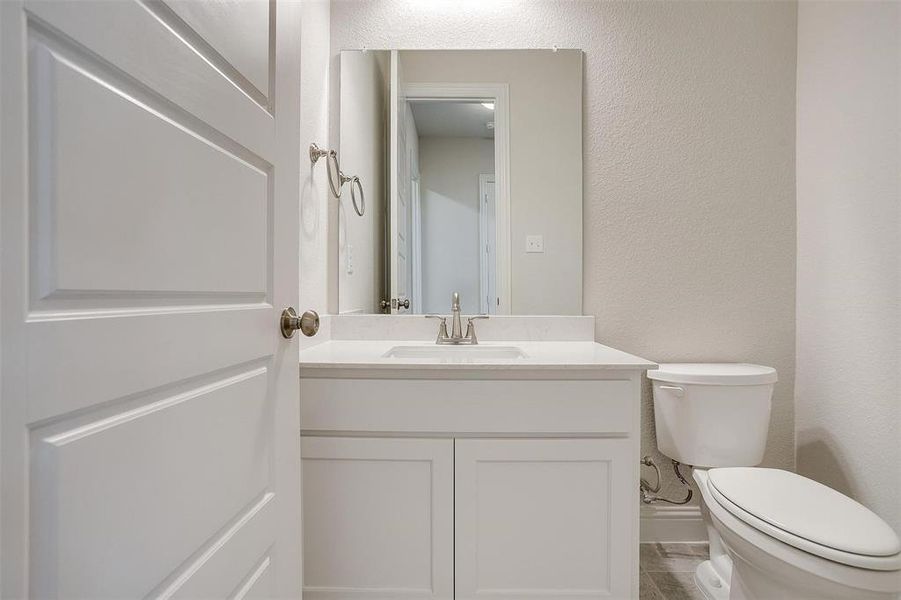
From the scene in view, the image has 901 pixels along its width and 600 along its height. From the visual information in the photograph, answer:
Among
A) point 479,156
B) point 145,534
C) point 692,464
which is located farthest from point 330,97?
point 692,464

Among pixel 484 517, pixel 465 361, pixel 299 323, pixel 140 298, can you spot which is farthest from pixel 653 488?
pixel 140 298

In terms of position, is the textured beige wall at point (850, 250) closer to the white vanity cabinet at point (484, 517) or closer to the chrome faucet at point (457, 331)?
the white vanity cabinet at point (484, 517)

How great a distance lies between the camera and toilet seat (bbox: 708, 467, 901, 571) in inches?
39.1

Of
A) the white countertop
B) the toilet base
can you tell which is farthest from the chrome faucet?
the toilet base

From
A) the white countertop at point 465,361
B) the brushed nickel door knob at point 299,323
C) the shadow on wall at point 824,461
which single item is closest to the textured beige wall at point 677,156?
the shadow on wall at point 824,461

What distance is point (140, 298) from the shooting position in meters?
0.53

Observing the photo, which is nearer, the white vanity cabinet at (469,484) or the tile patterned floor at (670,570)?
the white vanity cabinet at (469,484)

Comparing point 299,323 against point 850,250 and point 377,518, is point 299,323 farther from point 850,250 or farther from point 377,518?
point 850,250

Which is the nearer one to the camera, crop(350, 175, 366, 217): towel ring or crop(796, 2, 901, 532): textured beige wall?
crop(796, 2, 901, 532): textured beige wall

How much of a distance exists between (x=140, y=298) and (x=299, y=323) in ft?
1.26

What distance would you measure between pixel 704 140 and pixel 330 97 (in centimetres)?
147

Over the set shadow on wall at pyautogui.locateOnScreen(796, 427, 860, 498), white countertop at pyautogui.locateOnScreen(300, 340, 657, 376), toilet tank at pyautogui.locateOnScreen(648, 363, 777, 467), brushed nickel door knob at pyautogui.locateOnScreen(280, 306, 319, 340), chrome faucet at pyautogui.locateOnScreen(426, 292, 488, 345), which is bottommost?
shadow on wall at pyautogui.locateOnScreen(796, 427, 860, 498)

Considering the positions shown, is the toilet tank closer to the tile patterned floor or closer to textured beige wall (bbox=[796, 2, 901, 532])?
textured beige wall (bbox=[796, 2, 901, 532])

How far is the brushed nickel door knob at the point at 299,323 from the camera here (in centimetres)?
89
